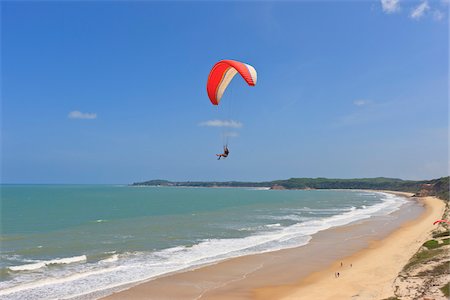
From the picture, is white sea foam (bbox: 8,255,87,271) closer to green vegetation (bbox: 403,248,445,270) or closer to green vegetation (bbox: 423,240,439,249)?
green vegetation (bbox: 403,248,445,270)

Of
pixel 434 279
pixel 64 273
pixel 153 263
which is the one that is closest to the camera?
pixel 434 279

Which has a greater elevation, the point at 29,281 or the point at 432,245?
the point at 432,245

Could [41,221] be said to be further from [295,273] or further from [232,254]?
[295,273]

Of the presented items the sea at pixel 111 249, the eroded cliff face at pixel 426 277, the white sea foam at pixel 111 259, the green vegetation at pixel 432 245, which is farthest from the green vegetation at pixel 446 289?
the white sea foam at pixel 111 259

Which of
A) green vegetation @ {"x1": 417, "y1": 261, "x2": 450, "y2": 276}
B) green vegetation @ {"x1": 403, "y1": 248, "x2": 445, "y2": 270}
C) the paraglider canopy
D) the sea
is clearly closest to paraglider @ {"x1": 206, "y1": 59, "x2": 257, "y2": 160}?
the paraglider canopy

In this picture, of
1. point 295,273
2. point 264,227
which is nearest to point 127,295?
point 295,273

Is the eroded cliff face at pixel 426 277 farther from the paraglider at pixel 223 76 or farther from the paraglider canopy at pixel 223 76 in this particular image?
the paraglider canopy at pixel 223 76

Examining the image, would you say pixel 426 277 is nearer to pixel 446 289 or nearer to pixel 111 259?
pixel 446 289
